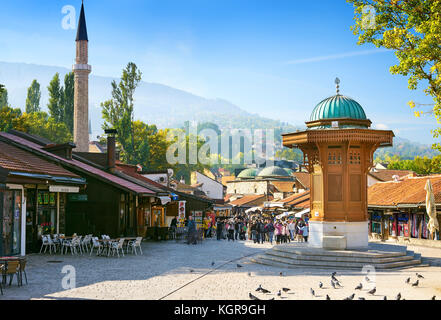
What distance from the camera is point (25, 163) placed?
19.4 metres


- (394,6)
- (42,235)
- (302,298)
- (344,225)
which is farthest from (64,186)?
(394,6)

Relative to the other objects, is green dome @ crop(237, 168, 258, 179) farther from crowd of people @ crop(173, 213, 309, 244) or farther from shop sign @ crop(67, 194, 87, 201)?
shop sign @ crop(67, 194, 87, 201)

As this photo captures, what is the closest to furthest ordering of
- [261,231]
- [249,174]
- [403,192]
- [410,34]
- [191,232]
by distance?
[410,34] → [191,232] → [261,231] → [403,192] → [249,174]

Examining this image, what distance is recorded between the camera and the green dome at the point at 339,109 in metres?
19.8

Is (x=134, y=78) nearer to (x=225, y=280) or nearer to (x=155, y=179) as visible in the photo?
(x=155, y=179)

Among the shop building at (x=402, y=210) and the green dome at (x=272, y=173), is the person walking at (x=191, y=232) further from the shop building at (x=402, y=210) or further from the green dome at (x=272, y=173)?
the green dome at (x=272, y=173)

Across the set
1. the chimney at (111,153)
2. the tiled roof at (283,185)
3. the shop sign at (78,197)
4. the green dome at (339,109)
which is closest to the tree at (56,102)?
the tiled roof at (283,185)

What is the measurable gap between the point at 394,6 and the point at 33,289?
12.5 m

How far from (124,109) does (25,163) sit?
39689mm

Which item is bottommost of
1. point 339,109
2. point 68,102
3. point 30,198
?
point 30,198

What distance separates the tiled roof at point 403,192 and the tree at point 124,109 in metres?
30.6

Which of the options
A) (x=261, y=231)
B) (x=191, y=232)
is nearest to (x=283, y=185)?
(x=261, y=231)

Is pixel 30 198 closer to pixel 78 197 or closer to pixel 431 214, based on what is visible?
pixel 78 197

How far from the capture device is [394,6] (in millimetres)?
15320
